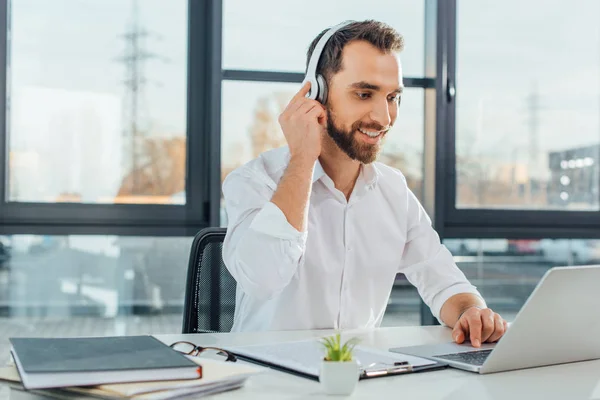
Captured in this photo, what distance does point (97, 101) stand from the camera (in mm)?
3123

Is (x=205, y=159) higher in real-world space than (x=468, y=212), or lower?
higher

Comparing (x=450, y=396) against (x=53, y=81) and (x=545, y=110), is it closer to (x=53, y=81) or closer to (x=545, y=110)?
(x=53, y=81)

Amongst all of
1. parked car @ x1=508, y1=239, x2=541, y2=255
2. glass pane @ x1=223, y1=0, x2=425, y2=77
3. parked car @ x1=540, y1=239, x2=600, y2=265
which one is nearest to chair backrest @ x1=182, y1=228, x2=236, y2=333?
glass pane @ x1=223, y1=0, x2=425, y2=77

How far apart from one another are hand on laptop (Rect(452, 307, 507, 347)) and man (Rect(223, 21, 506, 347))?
0.62 feet

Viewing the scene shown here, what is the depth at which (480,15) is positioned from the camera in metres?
3.48

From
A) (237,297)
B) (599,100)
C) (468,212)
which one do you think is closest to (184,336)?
(237,297)

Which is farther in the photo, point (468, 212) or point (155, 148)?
point (468, 212)

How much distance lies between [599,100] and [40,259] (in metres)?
2.71

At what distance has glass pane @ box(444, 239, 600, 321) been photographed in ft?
11.4

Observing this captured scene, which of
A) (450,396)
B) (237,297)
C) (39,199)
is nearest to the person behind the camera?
(450,396)

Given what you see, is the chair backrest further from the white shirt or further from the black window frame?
the black window frame

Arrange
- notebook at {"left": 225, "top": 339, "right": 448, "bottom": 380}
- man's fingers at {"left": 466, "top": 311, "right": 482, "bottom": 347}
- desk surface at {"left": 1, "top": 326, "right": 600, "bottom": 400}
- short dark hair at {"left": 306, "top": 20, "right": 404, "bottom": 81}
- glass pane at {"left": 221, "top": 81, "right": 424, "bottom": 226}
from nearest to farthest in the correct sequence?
1. desk surface at {"left": 1, "top": 326, "right": 600, "bottom": 400}
2. notebook at {"left": 225, "top": 339, "right": 448, "bottom": 380}
3. man's fingers at {"left": 466, "top": 311, "right": 482, "bottom": 347}
4. short dark hair at {"left": 306, "top": 20, "right": 404, "bottom": 81}
5. glass pane at {"left": 221, "top": 81, "right": 424, "bottom": 226}

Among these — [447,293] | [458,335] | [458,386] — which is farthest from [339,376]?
[447,293]

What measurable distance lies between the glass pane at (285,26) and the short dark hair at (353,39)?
131 centimetres
